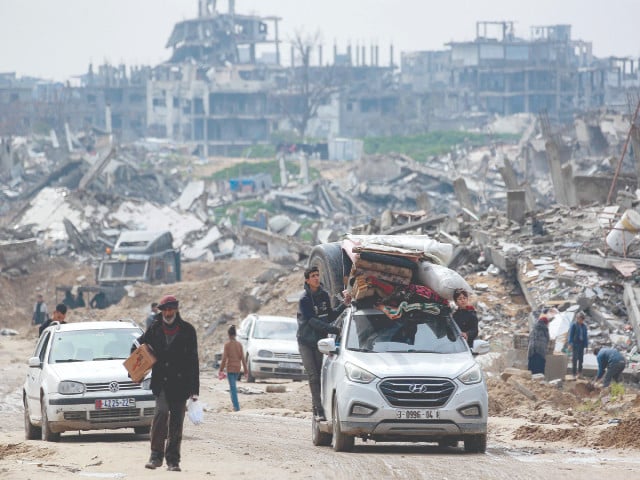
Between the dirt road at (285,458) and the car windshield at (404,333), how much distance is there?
1.03 meters

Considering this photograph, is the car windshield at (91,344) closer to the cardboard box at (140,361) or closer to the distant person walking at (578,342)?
the cardboard box at (140,361)

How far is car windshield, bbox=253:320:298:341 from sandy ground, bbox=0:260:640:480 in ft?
3.66

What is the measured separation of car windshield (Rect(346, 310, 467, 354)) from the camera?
45.7 feet

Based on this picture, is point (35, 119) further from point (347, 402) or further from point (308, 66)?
point (347, 402)

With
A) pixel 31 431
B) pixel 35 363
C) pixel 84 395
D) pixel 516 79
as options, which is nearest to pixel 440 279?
pixel 84 395

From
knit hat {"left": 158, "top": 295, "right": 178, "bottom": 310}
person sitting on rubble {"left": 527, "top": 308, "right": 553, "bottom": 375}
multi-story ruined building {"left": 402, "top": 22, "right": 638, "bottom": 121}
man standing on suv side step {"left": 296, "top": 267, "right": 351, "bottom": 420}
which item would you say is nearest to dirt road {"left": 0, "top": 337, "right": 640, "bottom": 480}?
man standing on suv side step {"left": 296, "top": 267, "right": 351, "bottom": 420}

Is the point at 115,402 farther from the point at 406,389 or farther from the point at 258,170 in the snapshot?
the point at 258,170

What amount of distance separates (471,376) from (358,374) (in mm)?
1083

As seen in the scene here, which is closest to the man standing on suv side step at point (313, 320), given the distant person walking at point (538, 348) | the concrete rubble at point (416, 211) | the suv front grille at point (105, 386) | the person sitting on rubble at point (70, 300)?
the suv front grille at point (105, 386)

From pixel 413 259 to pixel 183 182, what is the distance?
7239cm

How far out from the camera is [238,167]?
326 ft

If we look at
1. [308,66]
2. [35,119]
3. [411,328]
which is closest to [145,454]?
[411,328]

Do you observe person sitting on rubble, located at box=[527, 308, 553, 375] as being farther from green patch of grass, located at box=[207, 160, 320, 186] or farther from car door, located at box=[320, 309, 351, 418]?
green patch of grass, located at box=[207, 160, 320, 186]

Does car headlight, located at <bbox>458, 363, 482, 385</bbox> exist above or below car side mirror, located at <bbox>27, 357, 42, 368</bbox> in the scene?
above
